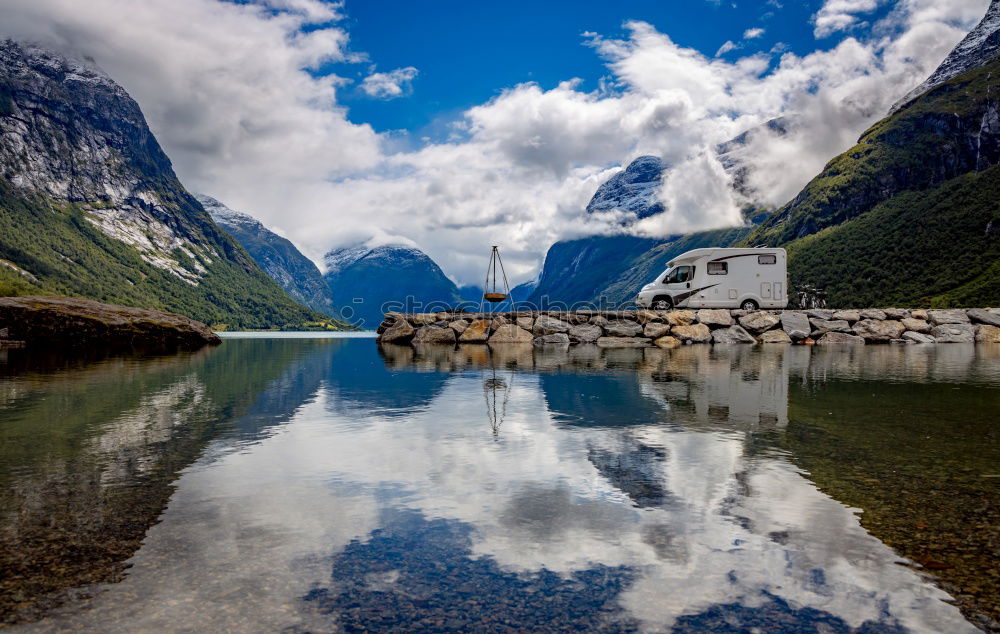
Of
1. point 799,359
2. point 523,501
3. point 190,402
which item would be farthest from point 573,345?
point 523,501

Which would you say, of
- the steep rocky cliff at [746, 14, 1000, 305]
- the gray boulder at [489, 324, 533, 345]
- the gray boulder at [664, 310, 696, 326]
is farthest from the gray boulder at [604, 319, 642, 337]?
the steep rocky cliff at [746, 14, 1000, 305]

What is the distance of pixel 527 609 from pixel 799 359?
2474cm

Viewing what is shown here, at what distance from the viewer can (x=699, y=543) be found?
16.4 ft

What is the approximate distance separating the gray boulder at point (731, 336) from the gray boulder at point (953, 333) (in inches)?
500

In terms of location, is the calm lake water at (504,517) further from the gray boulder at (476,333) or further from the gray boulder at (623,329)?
the gray boulder at (476,333)

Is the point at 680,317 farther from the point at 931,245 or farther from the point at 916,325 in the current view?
the point at 931,245

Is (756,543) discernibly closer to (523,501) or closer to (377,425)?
(523,501)

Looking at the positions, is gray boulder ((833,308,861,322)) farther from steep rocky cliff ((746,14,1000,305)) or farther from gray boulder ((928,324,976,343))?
steep rocky cliff ((746,14,1000,305))

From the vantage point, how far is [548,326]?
40.1m

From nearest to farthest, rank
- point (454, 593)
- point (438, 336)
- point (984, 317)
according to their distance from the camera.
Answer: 1. point (454, 593)
2. point (984, 317)
3. point (438, 336)

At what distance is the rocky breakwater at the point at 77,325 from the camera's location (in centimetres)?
3669

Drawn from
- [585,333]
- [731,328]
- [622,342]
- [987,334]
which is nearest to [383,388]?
[622,342]

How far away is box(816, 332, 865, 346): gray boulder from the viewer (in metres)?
37.1

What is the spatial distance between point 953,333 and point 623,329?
21897mm
